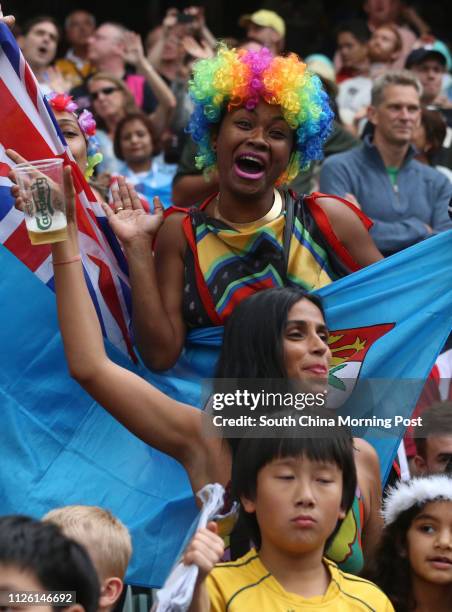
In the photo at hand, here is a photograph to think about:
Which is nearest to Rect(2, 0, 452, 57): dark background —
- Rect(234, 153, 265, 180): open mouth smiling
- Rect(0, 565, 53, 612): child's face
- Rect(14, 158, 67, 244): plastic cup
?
Rect(234, 153, 265, 180): open mouth smiling

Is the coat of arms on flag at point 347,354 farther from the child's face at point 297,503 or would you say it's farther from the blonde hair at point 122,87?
the blonde hair at point 122,87

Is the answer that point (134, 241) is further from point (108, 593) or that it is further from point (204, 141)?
point (108, 593)

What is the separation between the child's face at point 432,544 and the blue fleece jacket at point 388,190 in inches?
110

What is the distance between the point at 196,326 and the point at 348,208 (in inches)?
27.4

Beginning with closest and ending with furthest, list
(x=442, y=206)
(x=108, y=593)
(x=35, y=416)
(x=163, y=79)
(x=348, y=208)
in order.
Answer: (x=108, y=593), (x=35, y=416), (x=348, y=208), (x=442, y=206), (x=163, y=79)

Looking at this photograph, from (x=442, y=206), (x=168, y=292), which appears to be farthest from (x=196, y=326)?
(x=442, y=206)

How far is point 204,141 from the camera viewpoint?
4766 millimetres

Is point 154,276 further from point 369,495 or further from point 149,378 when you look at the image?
point 369,495

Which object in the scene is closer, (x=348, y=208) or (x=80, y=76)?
(x=348, y=208)

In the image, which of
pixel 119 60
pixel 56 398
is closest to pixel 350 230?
pixel 56 398

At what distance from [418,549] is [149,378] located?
117 cm

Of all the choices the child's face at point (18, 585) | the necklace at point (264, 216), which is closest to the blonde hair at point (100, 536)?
the child's face at point (18, 585)

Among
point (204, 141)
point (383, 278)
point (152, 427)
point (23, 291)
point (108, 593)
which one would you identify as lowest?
point (108, 593)

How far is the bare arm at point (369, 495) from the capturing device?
12.7 feet
